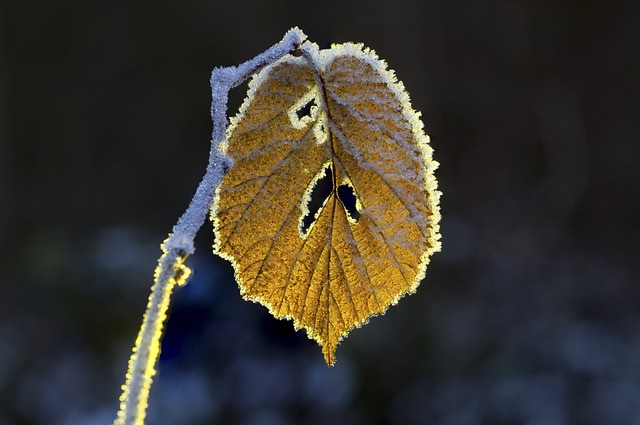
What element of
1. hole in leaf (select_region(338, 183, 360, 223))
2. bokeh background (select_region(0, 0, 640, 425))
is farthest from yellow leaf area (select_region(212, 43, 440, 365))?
bokeh background (select_region(0, 0, 640, 425))

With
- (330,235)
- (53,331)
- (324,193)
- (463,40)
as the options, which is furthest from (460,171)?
(330,235)

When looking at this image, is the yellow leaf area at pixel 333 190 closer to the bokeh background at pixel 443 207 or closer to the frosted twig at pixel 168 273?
the frosted twig at pixel 168 273

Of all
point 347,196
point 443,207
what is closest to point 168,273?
point 347,196

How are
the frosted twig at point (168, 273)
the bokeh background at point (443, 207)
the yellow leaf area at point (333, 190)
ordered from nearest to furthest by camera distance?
the frosted twig at point (168, 273), the yellow leaf area at point (333, 190), the bokeh background at point (443, 207)

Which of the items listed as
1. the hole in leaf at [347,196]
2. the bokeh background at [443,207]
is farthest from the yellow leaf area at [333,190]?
the bokeh background at [443,207]

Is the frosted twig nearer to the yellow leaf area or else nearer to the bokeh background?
the yellow leaf area
